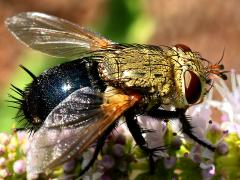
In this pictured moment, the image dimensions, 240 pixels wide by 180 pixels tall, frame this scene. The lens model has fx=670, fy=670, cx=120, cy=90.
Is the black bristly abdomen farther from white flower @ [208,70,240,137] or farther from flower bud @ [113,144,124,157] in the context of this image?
white flower @ [208,70,240,137]

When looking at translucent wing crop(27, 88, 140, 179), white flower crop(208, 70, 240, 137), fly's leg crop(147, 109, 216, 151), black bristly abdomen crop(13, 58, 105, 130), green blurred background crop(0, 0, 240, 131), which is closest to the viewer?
translucent wing crop(27, 88, 140, 179)

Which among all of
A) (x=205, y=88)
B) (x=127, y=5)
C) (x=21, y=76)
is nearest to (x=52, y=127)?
(x=205, y=88)

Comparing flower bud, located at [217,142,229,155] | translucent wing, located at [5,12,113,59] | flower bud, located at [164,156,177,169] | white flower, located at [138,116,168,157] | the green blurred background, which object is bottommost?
flower bud, located at [164,156,177,169]

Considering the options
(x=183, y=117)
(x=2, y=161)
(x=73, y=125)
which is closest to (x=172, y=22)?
(x=183, y=117)

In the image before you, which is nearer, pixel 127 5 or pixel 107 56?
pixel 107 56

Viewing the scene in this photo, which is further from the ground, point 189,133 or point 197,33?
point 197,33

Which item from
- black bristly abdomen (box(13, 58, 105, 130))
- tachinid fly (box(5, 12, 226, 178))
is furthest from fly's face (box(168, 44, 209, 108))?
black bristly abdomen (box(13, 58, 105, 130))

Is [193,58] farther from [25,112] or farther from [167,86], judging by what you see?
[25,112]
